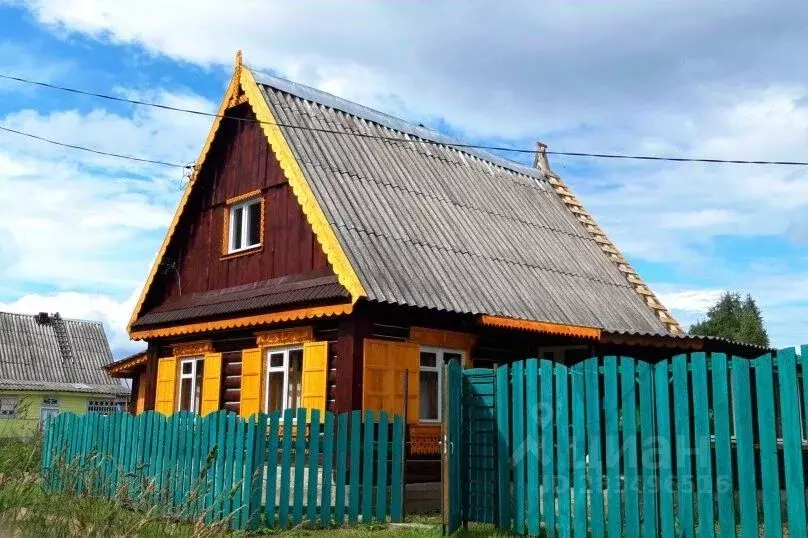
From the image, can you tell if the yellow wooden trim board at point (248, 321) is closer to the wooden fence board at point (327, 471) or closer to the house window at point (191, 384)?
the house window at point (191, 384)

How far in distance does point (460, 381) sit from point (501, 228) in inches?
362

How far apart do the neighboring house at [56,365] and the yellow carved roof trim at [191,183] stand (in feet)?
65.7

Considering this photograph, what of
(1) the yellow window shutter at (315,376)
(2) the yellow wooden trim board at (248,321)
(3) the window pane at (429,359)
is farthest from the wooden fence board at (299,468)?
(3) the window pane at (429,359)

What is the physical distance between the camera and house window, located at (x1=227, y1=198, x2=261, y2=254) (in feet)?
55.0

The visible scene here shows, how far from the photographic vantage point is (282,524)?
392 inches

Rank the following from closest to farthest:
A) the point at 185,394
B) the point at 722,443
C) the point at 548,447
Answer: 1. the point at 722,443
2. the point at 548,447
3. the point at 185,394

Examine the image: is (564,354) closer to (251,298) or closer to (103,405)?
(251,298)

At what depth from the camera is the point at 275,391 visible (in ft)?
49.5

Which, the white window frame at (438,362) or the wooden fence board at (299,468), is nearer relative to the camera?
the wooden fence board at (299,468)

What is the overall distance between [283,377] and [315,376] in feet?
4.76

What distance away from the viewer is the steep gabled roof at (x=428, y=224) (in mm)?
13906

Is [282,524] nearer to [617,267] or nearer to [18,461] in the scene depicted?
[18,461]

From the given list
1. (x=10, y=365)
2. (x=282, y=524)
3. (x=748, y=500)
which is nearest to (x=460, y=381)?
(x=282, y=524)

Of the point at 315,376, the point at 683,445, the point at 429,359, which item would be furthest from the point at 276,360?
the point at 683,445
